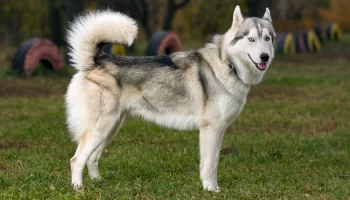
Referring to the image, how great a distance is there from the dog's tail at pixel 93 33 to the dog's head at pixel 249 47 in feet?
3.03

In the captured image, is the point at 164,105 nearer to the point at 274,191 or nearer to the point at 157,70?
the point at 157,70

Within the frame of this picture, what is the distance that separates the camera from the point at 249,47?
5.61 metres

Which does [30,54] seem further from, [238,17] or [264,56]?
[264,56]

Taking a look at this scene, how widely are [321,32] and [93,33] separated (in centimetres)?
2665

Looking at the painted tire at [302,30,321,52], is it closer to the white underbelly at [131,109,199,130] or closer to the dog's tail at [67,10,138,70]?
the white underbelly at [131,109,199,130]

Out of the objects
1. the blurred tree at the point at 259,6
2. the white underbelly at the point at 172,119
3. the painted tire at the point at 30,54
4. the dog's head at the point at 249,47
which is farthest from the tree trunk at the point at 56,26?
the dog's head at the point at 249,47

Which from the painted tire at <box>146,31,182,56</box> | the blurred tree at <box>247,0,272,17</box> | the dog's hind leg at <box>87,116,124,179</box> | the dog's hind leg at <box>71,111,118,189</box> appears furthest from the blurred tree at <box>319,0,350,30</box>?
the dog's hind leg at <box>71,111,118,189</box>

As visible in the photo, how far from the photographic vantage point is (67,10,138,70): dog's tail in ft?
19.1

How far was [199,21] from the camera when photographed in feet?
95.8

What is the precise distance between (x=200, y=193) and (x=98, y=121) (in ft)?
3.68

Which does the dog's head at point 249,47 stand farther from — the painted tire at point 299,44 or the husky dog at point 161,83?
the painted tire at point 299,44

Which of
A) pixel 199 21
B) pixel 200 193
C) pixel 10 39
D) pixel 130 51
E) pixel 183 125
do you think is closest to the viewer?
pixel 200 193

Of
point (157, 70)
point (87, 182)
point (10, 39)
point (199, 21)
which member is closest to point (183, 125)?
point (157, 70)

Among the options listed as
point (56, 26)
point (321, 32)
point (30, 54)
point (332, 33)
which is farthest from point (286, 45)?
point (30, 54)
